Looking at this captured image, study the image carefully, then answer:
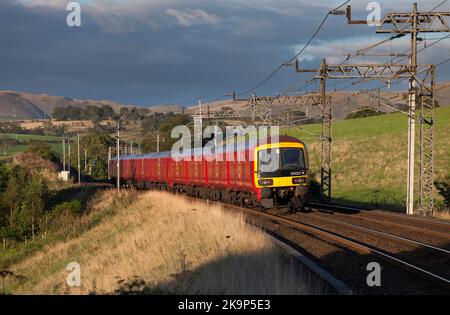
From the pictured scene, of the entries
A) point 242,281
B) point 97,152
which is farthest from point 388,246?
point 97,152

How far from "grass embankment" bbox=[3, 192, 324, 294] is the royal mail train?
2.26 metres

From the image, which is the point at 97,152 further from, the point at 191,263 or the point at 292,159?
the point at 191,263

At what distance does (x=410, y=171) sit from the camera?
26.4 meters

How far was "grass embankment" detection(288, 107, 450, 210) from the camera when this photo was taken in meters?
46.5

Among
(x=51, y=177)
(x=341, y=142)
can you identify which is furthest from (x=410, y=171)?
(x=51, y=177)

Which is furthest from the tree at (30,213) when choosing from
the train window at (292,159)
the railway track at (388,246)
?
the railway track at (388,246)

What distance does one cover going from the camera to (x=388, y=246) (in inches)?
582

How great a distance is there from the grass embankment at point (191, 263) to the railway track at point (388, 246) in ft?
6.49

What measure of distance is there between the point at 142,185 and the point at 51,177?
3161 centimetres

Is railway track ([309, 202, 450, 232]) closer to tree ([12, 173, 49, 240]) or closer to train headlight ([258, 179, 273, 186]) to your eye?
train headlight ([258, 179, 273, 186])

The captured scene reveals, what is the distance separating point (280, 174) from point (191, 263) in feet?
35.9

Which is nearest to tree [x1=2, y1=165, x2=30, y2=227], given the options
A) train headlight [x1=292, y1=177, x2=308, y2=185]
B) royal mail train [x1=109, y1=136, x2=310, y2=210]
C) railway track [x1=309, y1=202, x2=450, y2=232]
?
royal mail train [x1=109, y1=136, x2=310, y2=210]

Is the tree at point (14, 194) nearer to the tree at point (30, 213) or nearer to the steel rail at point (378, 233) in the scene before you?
the tree at point (30, 213)
